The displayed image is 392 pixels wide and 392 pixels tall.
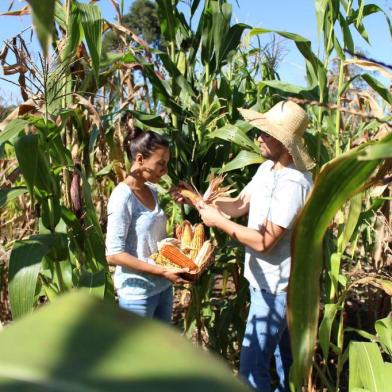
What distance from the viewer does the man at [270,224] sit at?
1.92 metres

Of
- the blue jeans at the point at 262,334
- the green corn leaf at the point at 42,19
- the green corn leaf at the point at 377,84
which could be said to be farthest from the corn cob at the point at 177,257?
the green corn leaf at the point at 42,19

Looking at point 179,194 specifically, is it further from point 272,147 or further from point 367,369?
point 367,369

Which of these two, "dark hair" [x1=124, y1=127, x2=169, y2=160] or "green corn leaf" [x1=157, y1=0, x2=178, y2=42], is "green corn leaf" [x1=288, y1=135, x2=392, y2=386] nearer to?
"dark hair" [x1=124, y1=127, x2=169, y2=160]

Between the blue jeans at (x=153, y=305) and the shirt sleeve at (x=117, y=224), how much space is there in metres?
0.25

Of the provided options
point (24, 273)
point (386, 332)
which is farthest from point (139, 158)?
point (386, 332)

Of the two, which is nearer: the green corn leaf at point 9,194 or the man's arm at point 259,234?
the green corn leaf at point 9,194

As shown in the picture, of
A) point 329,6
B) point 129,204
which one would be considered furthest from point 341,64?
point 129,204

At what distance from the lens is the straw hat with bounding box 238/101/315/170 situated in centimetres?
191

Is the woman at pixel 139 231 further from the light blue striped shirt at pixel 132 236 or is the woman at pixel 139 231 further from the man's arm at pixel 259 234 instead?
the man's arm at pixel 259 234

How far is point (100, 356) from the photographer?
0.25m

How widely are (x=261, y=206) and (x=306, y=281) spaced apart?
57.4 inches

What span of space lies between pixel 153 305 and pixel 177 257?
0.30 m

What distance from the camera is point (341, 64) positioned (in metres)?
2.04

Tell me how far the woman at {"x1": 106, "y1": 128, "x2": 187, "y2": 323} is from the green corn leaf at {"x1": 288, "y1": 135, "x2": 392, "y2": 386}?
1.43 m
